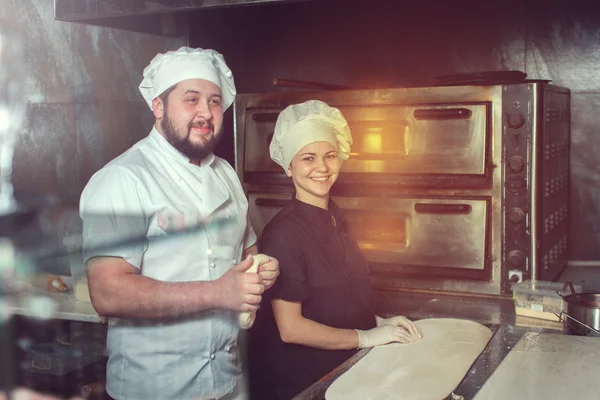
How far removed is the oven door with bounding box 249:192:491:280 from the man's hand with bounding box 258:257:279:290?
0.66 metres

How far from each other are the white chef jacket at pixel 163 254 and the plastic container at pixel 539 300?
788 millimetres

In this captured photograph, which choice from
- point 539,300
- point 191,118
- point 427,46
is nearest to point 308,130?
point 191,118

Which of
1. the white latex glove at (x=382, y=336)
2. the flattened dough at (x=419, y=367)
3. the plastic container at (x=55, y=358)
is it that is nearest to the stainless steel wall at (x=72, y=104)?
the plastic container at (x=55, y=358)

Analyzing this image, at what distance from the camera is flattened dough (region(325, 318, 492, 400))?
1213 millimetres

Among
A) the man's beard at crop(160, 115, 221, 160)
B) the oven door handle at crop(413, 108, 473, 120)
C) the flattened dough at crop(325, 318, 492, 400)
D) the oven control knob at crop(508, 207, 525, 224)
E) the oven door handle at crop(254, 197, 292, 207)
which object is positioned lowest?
the flattened dough at crop(325, 318, 492, 400)

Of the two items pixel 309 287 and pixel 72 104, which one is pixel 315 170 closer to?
pixel 309 287

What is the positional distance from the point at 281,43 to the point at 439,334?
152 centimetres

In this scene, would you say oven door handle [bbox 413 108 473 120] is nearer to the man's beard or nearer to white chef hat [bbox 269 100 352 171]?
white chef hat [bbox 269 100 352 171]

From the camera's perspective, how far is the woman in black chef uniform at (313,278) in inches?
60.7

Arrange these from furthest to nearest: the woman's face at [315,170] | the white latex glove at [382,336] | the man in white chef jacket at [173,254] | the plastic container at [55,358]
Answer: the plastic container at [55,358], the woman's face at [315,170], the white latex glove at [382,336], the man in white chef jacket at [173,254]

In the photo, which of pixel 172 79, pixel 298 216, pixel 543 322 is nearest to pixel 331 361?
pixel 298 216

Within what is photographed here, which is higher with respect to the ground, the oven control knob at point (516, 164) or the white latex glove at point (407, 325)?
the oven control knob at point (516, 164)

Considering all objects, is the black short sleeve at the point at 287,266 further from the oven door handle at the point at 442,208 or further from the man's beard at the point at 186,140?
the oven door handle at the point at 442,208

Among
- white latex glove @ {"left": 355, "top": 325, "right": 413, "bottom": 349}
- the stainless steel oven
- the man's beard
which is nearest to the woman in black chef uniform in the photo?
white latex glove @ {"left": 355, "top": 325, "right": 413, "bottom": 349}
